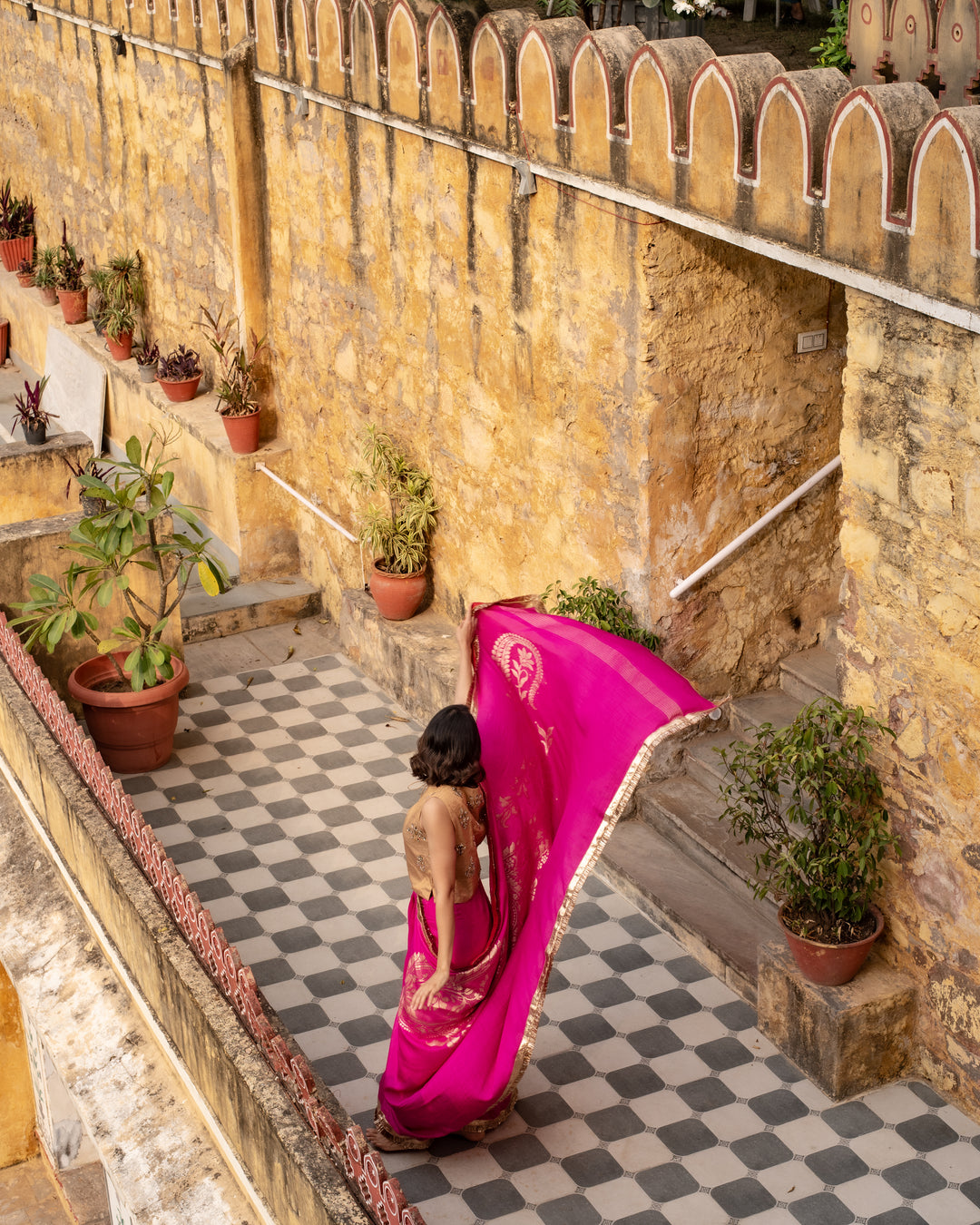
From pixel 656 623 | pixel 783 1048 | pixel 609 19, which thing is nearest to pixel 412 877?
pixel 783 1048

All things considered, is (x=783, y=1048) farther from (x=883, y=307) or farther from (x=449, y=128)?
(x=449, y=128)

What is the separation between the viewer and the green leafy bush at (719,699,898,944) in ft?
20.0

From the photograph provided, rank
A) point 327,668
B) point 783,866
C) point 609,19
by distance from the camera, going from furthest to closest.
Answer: point 327,668 → point 609,19 → point 783,866

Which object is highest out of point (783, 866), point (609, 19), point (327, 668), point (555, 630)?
point (609, 19)

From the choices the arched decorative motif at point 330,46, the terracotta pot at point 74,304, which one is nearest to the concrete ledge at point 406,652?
the arched decorative motif at point 330,46

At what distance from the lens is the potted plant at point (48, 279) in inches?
578

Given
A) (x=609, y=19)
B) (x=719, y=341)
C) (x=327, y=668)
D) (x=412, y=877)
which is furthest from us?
(x=327, y=668)

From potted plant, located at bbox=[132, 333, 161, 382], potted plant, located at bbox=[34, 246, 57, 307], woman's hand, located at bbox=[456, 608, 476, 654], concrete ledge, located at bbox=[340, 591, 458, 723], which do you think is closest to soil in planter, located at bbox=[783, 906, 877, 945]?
woman's hand, located at bbox=[456, 608, 476, 654]

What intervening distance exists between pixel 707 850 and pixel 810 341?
2.47 m

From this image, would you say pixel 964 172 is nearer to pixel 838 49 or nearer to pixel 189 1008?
pixel 838 49

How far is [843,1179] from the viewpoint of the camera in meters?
5.85

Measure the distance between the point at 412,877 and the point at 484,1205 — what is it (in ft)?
4.12

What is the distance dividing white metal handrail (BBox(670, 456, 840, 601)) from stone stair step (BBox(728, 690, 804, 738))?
74cm

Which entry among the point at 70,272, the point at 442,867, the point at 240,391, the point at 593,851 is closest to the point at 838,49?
the point at 240,391
